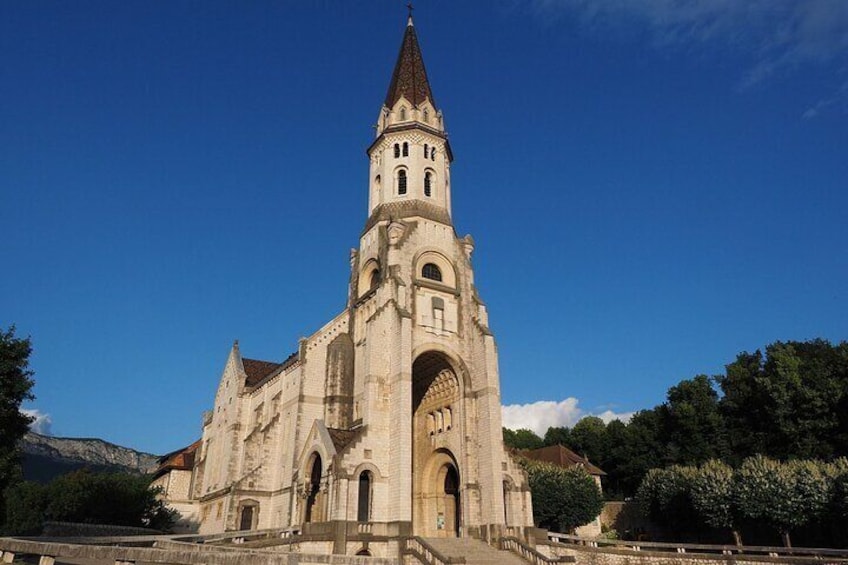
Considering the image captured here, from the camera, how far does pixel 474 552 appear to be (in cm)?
2839

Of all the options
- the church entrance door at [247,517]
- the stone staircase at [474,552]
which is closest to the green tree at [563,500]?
the stone staircase at [474,552]

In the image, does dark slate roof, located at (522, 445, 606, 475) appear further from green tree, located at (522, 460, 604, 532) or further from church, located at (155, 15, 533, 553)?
church, located at (155, 15, 533, 553)

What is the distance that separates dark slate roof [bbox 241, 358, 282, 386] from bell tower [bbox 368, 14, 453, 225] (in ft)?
52.5

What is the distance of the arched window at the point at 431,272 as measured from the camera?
37.2m

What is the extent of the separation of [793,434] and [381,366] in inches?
1317

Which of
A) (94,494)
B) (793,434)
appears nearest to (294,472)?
(94,494)

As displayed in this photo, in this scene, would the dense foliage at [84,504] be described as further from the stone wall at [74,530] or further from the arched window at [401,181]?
the arched window at [401,181]

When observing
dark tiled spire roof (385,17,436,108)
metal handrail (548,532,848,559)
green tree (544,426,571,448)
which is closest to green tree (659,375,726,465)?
metal handrail (548,532,848,559)

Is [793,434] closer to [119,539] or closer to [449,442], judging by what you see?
[449,442]

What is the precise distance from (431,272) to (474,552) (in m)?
16.4

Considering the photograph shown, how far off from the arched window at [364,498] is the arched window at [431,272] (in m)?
12.7

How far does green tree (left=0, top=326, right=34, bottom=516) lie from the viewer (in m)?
25.0

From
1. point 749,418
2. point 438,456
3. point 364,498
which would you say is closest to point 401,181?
point 438,456

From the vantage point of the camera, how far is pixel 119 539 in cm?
2311
